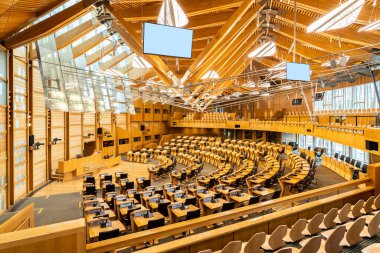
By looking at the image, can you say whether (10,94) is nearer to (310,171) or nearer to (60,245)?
(60,245)

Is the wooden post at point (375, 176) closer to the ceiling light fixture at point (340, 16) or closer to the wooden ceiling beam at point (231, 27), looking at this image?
the ceiling light fixture at point (340, 16)

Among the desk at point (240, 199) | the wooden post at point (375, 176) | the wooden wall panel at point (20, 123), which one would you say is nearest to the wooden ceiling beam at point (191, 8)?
the wooden wall panel at point (20, 123)

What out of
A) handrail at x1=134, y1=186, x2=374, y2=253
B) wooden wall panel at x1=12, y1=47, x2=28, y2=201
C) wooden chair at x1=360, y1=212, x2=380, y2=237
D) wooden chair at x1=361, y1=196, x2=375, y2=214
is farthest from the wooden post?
wooden wall panel at x1=12, y1=47, x2=28, y2=201

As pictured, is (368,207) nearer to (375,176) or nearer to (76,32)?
(375,176)

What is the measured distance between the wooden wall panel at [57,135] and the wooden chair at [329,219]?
569 inches

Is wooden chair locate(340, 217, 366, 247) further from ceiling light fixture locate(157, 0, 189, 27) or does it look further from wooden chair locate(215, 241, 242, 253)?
ceiling light fixture locate(157, 0, 189, 27)

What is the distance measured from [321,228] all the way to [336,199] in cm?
129

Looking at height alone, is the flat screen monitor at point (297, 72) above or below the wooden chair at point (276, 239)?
above

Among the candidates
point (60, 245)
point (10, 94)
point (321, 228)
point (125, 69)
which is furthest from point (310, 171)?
point (125, 69)

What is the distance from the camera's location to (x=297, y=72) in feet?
25.1

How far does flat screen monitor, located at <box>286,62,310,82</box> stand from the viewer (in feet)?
24.8

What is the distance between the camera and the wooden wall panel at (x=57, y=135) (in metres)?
15.0

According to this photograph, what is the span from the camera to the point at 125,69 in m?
20.2

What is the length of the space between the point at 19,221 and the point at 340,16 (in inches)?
346
